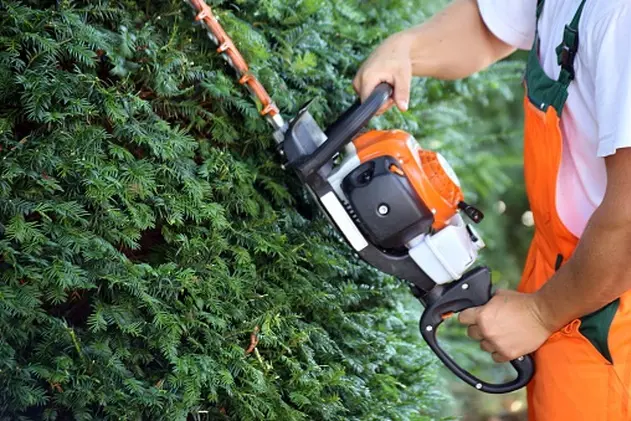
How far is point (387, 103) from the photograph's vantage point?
8.19 feet

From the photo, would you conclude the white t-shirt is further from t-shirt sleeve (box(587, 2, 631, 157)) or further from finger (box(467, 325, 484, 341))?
finger (box(467, 325, 484, 341))

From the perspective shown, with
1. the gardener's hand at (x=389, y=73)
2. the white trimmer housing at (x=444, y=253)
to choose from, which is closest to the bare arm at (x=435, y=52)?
the gardener's hand at (x=389, y=73)

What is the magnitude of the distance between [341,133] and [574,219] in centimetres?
60

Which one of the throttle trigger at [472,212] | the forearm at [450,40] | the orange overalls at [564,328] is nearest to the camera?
the orange overalls at [564,328]

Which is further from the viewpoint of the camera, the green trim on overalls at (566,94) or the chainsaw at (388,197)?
the chainsaw at (388,197)

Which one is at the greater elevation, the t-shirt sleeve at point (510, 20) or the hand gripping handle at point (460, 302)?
the t-shirt sleeve at point (510, 20)

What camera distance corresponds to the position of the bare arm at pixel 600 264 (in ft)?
6.12

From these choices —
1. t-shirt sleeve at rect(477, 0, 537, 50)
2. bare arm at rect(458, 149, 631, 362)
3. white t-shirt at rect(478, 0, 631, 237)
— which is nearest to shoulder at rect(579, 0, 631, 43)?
white t-shirt at rect(478, 0, 631, 237)

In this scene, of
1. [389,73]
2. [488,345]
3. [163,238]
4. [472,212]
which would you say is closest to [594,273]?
[488,345]

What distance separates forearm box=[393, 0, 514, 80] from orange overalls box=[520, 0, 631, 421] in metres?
0.30

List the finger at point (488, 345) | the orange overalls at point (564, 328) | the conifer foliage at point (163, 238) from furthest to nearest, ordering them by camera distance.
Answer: the finger at point (488, 345) → the orange overalls at point (564, 328) → the conifer foliage at point (163, 238)

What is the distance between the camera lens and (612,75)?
6.09 feet

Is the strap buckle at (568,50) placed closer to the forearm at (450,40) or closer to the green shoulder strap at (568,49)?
the green shoulder strap at (568,49)

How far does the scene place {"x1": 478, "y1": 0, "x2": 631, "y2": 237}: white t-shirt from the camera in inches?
72.6
